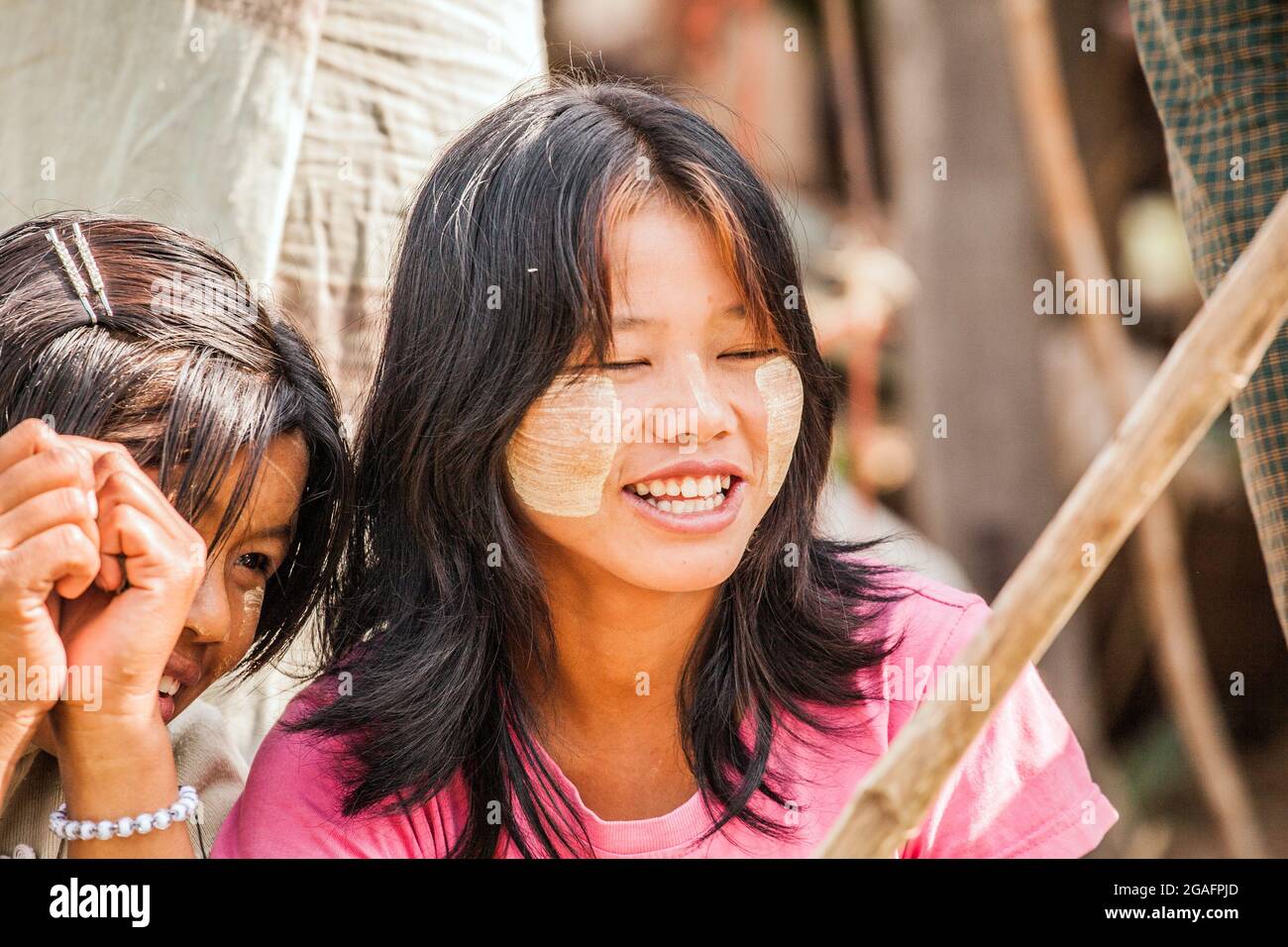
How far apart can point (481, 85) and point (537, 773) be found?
3.21 ft

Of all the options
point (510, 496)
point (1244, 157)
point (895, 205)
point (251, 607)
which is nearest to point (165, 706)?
point (251, 607)

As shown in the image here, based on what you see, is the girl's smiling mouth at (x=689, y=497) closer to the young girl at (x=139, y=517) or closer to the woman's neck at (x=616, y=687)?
the woman's neck at (x=616, y=687)

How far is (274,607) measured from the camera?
1401 millimetres

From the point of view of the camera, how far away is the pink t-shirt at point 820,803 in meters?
1.25

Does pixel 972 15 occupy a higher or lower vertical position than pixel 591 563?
higher

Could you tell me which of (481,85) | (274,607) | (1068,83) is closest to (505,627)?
(274,607)

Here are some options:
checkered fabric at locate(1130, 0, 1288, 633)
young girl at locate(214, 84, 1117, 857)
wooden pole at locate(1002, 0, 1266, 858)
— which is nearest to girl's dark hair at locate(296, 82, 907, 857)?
young girl at locate(214, 84, 1117, 857)

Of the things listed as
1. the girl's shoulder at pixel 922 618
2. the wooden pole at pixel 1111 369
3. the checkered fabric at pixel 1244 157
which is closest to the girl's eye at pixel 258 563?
the girl's shoulder at pixel 922 618

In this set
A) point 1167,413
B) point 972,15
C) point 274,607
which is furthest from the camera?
point 972,15

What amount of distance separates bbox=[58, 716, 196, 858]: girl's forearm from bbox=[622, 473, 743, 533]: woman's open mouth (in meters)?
0.44

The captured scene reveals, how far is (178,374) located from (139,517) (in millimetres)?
175

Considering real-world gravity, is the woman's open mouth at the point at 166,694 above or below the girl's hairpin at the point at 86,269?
below
